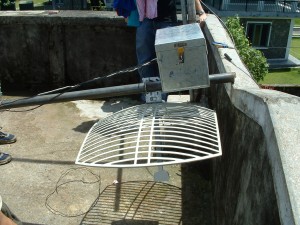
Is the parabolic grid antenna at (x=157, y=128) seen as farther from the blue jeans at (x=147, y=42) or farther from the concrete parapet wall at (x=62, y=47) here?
the concrete parapet wall at (x=62, y=47)

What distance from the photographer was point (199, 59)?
10.6 ft

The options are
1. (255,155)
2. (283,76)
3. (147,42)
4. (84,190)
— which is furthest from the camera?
(283,76)

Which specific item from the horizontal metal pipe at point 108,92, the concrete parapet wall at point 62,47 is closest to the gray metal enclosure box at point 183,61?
the horizontal metal pipe at point 108,92

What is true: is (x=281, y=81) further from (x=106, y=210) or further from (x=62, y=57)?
(x=106, y=210)

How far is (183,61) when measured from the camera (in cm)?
326

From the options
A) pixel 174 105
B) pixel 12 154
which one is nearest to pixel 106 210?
pixel 174 105

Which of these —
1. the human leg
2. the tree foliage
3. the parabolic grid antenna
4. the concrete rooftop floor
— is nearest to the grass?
the tree foliage

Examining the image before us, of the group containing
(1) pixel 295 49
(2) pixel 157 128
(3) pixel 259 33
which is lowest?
(1) pixel 295 49

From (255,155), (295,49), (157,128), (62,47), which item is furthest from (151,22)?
(295,49)

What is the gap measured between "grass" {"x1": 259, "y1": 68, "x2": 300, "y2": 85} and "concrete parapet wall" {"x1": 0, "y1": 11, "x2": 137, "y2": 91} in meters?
18.4

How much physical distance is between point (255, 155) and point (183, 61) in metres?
1.15

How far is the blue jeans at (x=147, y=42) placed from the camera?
4992 millimetres

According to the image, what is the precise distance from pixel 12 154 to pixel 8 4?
76.4ft

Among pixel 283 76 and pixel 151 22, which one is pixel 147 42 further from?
pixel 283 76
